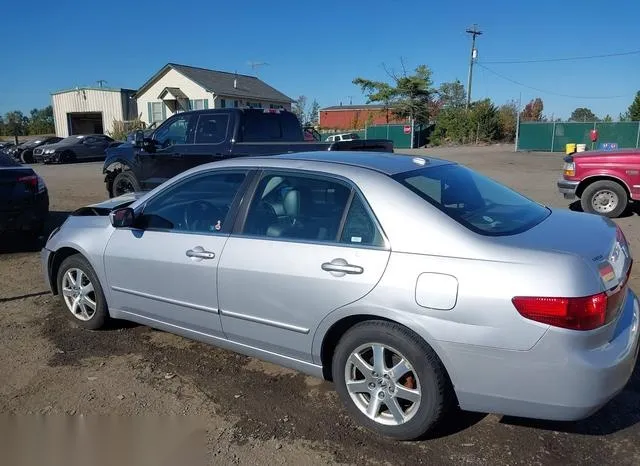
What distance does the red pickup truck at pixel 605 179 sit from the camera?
9148 mm

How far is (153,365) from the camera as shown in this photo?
3959mm

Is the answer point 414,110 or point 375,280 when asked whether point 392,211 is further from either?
point 414,110

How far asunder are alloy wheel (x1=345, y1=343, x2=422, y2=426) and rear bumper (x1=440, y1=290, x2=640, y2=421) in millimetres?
266

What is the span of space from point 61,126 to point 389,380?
5324 centimetres

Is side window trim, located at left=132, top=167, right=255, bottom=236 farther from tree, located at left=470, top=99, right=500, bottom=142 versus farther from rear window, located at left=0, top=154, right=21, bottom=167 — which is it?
tree, located at left=470, top=99, right=500, bottom=142

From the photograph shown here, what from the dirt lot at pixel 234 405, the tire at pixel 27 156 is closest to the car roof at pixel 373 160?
the dirt lot at pixel 234 405

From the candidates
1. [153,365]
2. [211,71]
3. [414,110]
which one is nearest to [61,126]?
[211,71]

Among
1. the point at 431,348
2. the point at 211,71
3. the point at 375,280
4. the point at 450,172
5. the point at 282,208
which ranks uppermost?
the point at 211,71

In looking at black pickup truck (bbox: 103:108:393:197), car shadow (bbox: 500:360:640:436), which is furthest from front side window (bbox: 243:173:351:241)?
black pickup truck (bbox: 103:108:393:197)

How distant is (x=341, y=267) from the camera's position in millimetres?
2945

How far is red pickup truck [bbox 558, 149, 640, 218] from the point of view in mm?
9148

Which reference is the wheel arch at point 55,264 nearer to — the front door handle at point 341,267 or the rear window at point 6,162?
the front door handle at point 341,267

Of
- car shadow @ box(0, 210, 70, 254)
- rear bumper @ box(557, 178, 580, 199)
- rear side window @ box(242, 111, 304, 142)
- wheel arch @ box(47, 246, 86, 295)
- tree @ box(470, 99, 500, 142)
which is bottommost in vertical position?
car shadow @ box(0, 210, 70, 254)

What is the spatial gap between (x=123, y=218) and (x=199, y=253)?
798 mm
